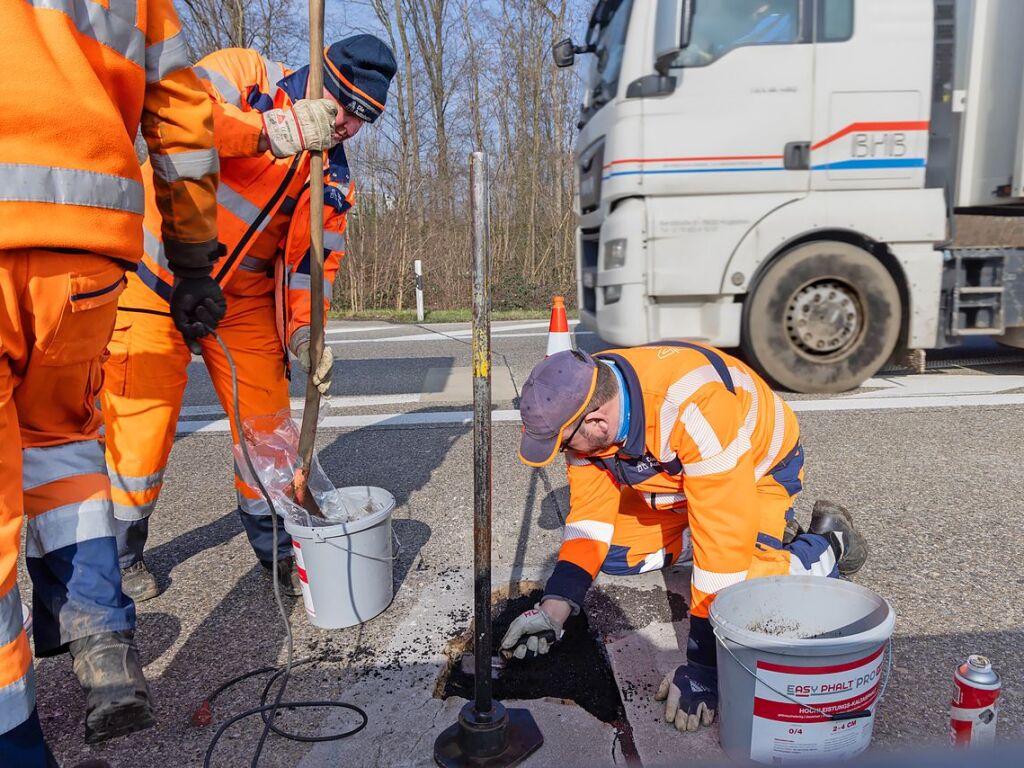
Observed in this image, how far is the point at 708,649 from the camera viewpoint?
76.6 inches

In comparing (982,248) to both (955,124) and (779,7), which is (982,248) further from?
(779,7)

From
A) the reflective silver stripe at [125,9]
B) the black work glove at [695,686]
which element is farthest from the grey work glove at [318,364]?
the black work glove at [695,686]

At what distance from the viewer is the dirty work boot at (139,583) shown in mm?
2635

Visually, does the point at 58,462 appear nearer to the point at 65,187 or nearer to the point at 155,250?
the point at 65,187

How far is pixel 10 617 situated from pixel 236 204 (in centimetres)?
160

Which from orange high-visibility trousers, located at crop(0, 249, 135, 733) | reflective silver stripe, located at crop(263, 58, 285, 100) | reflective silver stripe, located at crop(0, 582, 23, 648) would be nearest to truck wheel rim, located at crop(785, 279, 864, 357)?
reflective silver stripe, located at crop(263, 58, 285, 100)

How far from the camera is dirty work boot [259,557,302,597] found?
2.67m

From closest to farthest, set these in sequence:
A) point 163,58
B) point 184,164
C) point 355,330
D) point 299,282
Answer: point 163,58 < point 184,164 < point 299,282 < point 355,330

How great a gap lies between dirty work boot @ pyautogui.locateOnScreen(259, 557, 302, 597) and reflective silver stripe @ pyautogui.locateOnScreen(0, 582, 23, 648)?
4.46 ft

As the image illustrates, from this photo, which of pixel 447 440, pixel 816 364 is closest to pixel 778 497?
pixel 447 440

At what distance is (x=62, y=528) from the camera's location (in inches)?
60.7

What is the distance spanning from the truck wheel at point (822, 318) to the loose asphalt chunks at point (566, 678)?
351cm

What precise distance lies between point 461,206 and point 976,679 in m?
17.4

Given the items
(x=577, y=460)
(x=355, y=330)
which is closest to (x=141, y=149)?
(x=355, y=330)
